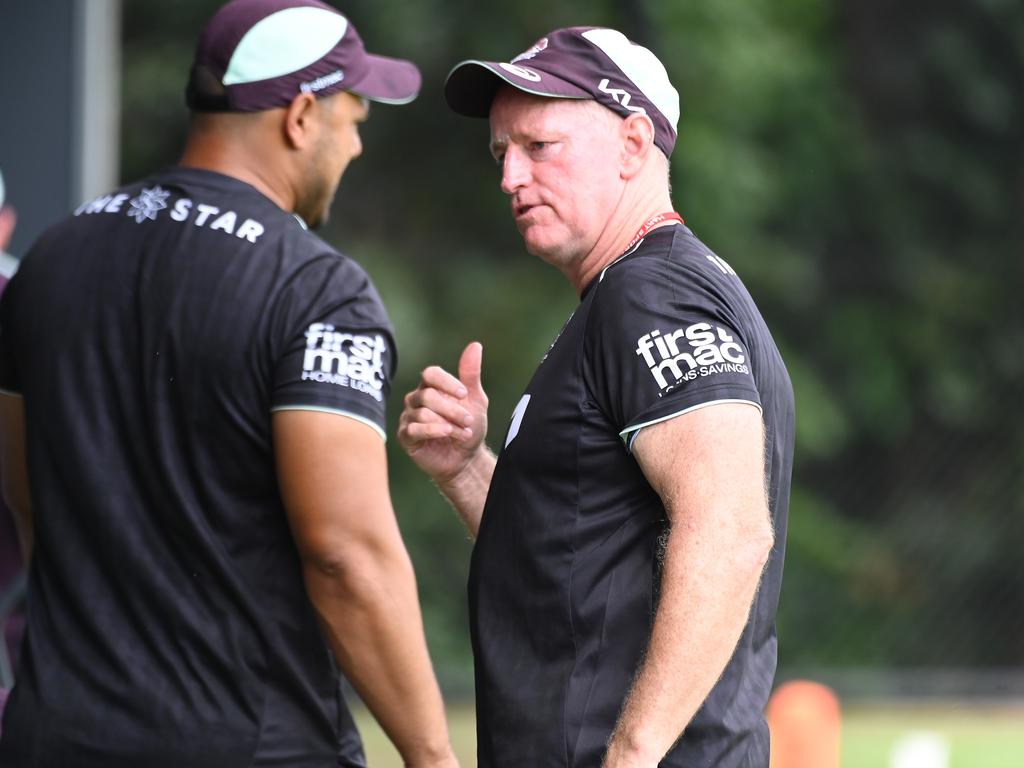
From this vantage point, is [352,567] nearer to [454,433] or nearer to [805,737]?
[454,433]

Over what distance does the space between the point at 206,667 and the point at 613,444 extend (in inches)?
32.3

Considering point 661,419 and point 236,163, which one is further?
point 236,163

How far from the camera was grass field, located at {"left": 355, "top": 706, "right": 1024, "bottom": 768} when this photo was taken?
6.67 metres

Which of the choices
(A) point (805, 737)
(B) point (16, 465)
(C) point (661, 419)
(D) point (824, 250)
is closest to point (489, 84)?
(C) point (661, 419)

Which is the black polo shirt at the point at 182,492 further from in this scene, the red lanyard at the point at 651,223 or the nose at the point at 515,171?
the red lanyard at the point at 651,223

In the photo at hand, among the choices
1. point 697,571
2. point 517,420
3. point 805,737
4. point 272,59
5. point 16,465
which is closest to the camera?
point 697,571

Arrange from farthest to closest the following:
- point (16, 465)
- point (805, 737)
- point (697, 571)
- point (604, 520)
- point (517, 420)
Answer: point (805, 737), point (16, 465), point (517, 420), point (604, 520), point (697, 571)

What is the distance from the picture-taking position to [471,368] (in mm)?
2760

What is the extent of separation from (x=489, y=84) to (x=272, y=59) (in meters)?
0.44

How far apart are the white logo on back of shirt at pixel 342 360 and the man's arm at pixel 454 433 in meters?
0.16

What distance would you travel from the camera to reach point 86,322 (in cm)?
258

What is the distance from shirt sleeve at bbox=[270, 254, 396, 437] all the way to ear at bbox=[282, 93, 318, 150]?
294 millimetres

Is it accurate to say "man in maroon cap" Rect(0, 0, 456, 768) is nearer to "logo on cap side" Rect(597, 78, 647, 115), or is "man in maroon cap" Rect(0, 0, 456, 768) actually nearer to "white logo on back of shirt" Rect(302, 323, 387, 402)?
"white logo on back of shirt" Rect(302, 323, 387, 402)

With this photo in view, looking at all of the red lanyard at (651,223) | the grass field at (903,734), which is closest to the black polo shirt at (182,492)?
the red lanyard at (651,223)
